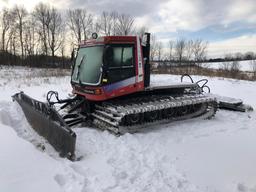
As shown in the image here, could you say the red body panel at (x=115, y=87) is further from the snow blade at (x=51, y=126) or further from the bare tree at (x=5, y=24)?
the bare tree at (x=5, y=24)

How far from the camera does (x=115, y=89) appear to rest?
21.0 ft

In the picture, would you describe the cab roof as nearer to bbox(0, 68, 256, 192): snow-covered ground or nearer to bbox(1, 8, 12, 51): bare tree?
bbox(0, 68, 256, 192): snow-covered ground

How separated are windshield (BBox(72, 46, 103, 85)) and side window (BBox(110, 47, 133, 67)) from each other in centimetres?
32

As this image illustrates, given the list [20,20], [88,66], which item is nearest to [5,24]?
[20,20]

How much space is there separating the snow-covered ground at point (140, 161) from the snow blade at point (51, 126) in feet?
0.50

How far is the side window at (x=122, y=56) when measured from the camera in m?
6.40

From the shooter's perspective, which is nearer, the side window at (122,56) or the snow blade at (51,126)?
the snow blade at (51,126)

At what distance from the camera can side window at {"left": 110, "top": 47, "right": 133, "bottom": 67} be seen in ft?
21.0

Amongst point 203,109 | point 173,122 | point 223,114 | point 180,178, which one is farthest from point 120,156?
point 223,114

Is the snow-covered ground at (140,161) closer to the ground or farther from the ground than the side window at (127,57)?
closer to the ground

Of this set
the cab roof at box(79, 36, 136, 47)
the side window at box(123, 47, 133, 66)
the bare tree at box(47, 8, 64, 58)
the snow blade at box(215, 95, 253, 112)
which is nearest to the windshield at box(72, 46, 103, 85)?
the cab roof at box(79, 36, 136, 47)

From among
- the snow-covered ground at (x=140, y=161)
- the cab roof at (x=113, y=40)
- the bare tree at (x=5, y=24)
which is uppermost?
the bare tree at (x=5, y=24)

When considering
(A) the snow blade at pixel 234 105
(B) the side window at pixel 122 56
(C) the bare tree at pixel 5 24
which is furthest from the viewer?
(C) the bare tree at pixel 5 24

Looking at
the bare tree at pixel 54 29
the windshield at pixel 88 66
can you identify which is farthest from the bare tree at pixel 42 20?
the windshield at pixel 88 66
